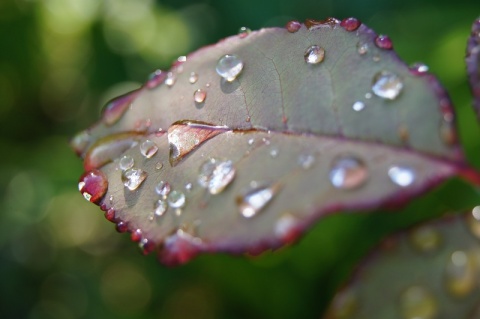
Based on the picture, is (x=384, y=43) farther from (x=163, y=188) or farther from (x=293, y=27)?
(x=163, y=188)

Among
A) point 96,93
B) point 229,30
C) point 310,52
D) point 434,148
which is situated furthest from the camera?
point 96,93

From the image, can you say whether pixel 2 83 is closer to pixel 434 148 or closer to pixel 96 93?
pixel 96 93

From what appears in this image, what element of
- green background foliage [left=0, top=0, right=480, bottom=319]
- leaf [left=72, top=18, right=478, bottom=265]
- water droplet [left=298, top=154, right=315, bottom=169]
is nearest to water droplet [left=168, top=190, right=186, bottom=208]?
leaf [left=72, top=18, right=478, bottom=265]

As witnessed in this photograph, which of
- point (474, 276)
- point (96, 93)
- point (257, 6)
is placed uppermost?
point (474, 276)

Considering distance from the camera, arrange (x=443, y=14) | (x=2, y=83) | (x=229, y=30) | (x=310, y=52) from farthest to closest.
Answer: (x=2, y=83) → (x=229, y=30) → (x=443, y=14) → (x=310, y=52)

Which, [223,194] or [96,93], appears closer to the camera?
[223,194]

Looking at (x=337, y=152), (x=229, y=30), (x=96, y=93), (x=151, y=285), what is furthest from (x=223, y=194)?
(x=96, y=93)

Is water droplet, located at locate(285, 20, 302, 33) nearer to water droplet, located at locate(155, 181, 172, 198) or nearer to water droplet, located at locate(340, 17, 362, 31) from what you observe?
water droplet, located at locate(340, 17, 362, 31)
